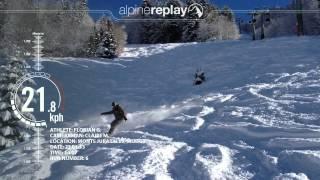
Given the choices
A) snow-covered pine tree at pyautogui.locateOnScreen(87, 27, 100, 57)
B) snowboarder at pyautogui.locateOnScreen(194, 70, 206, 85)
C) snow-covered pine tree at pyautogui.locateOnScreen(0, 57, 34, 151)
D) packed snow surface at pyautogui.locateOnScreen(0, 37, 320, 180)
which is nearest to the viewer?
packed snow surface at pyautogui.locateOnScreen(0, 37, 320, 180)

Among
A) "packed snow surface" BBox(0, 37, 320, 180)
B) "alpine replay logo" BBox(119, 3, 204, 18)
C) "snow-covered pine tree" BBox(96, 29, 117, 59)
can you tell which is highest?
"alpine replay logo" BBox(119, 3, 204, 18)

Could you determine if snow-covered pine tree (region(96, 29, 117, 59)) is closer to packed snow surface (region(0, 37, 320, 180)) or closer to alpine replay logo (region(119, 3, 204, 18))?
packed snow surface (region(0, 37, 320, 180))

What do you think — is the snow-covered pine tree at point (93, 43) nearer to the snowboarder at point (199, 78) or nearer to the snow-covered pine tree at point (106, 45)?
the snow-covered pine tree at point (106, 45)

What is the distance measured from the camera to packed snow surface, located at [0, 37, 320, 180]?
30.5 ft

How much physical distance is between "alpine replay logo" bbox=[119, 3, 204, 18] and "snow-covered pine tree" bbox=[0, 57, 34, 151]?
2124 millimetres

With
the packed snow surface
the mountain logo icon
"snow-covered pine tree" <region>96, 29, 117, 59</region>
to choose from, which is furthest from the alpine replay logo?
"snow-covered pine tree" <region>96, 29, 117, 59</region>

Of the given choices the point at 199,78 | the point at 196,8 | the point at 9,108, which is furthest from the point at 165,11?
the point at 199,78

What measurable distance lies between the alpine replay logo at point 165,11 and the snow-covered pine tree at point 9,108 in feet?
6.97

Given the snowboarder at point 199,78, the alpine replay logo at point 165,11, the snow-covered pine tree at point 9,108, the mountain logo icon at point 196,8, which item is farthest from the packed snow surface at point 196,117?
the mountain logo icon at point 196,8

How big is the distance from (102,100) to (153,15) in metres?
3.30

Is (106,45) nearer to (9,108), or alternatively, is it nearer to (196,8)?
(196,8)

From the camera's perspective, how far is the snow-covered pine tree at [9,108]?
9.49 m

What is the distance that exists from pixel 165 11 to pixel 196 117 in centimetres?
357

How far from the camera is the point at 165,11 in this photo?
408 inches
